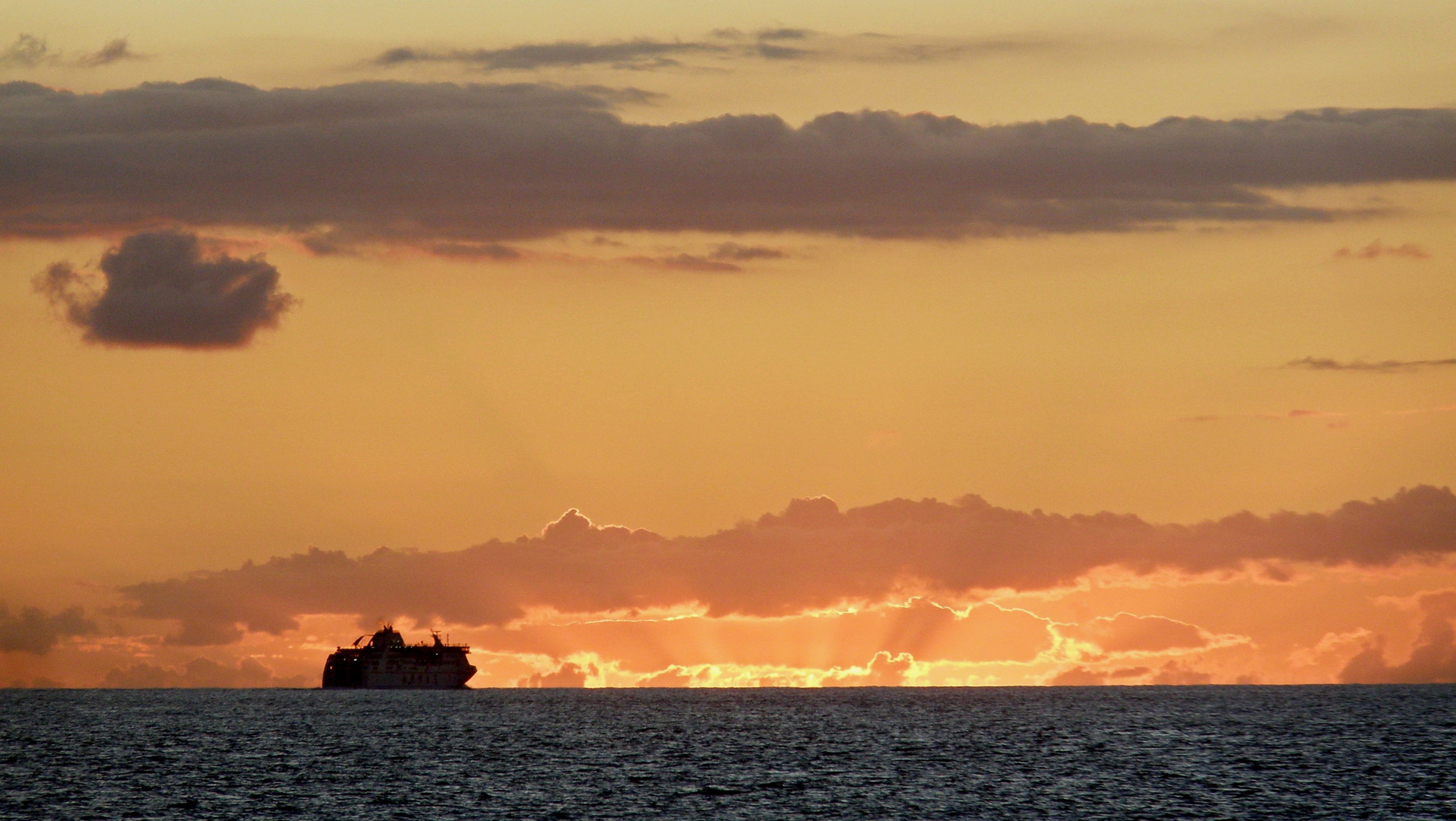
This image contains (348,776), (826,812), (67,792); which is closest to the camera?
(826,812)

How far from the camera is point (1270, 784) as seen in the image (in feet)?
405

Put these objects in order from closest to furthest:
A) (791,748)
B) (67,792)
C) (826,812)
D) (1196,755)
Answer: (826,812), (67,792), (1196,755), (791,748)

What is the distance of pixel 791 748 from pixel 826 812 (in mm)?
62568

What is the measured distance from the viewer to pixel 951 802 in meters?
112

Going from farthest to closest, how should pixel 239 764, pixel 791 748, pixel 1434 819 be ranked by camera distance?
pixel 791 748
pixel 239 764
pixel 1434 819

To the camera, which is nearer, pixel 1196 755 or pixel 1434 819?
pixel 1434 819

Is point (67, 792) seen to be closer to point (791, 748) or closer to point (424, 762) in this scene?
point (424, 762)

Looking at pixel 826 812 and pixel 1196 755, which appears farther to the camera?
pixel 1196 755

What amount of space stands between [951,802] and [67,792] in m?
59.1

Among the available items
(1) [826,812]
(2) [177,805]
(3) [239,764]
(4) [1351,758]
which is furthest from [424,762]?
(4) [1351,758]

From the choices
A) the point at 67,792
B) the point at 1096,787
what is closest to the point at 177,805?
the point at 67,792

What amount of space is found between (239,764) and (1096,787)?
229ft

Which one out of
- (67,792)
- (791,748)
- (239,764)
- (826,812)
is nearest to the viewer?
(826,812)

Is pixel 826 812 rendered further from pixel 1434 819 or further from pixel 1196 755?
pixel 1196 755
